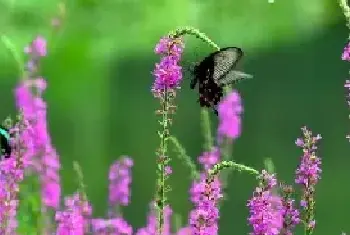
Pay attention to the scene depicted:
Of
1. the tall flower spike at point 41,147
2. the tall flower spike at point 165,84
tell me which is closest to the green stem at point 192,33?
the tall flower spike at point 165,84

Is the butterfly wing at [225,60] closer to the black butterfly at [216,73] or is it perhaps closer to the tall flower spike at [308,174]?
the black butterfly at [216,73]

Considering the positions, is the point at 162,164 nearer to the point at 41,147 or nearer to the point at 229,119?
the point at 41,147

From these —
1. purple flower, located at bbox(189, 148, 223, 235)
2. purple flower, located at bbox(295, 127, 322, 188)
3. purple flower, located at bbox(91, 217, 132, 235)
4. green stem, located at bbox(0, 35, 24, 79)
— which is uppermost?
green stem, located at bbox(0, 35, 24, 79)

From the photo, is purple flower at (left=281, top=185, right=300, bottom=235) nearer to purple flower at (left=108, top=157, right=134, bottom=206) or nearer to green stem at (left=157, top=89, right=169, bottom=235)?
green stem at (left=157, top=89, right=169, bottom=235)

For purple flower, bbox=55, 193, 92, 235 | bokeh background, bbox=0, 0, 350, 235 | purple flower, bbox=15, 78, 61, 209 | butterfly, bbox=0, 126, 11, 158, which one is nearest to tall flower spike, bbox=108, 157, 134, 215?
purple flower, bbox=15, 78, 61, 209

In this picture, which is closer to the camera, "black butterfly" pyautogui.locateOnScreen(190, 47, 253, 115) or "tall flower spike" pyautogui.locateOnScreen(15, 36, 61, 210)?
"black butterfly" pyautogui.locateOnScreen(190, 47, 253, 115)

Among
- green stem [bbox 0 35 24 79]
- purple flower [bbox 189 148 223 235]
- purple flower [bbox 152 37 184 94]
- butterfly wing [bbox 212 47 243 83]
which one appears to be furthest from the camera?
green stem [bbox 0 35 24 79]

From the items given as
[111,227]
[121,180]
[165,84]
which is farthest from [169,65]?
[121,180]
